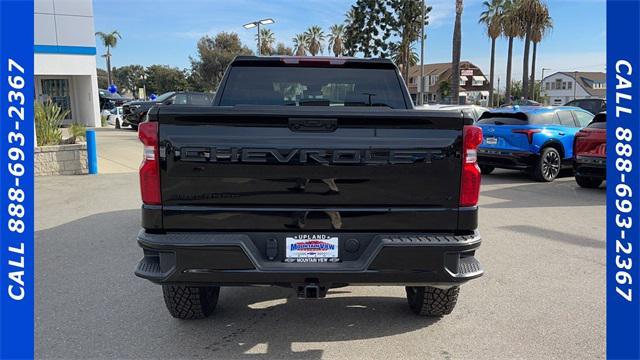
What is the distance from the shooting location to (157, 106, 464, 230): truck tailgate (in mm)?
2988

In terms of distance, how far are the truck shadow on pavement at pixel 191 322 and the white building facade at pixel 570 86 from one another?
3625 inches

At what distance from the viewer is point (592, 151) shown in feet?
31.4

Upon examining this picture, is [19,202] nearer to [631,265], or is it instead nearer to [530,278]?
[631,265]

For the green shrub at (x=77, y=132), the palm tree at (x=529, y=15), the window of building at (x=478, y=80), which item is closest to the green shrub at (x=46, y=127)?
the green shrub at (x=77, y=132)

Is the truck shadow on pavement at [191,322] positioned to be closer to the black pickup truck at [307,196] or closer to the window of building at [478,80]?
the black pickup truck at [307,196]

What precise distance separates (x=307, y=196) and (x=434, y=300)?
1483 millimetres

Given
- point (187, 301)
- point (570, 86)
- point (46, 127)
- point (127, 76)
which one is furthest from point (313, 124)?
point (127, 76)

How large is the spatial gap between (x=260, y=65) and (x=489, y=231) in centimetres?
411

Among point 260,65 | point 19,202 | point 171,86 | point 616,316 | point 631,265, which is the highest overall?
point 171,86

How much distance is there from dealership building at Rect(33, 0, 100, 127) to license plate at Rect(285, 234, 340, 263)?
74.7 feet

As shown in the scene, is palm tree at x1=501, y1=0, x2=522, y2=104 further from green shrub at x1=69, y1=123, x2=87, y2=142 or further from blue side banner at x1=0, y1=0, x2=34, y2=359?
blue side banner at x1=0, y1=0, x2=34, y2=359

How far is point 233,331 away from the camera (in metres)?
3.80

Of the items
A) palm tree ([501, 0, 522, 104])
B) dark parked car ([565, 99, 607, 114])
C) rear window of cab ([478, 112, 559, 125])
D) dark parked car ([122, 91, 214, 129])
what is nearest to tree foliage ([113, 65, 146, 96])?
palm tree ([501, 0, 522, 104])

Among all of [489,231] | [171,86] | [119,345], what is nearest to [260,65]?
[119,345]
